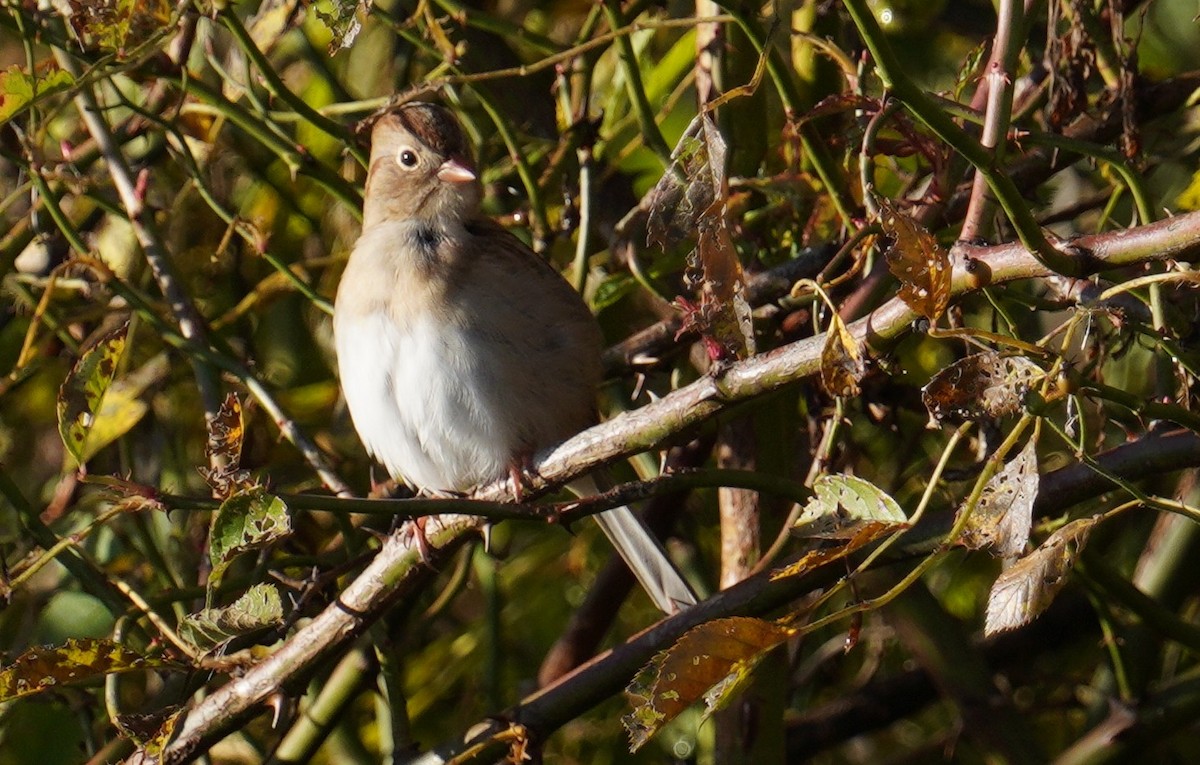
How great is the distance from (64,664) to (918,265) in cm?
133

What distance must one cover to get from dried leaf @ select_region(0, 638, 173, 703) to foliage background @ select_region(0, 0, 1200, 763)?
1.1 inches

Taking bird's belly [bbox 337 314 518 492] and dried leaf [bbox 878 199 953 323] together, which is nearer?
dried leaf [bbox 878 199 953 323]

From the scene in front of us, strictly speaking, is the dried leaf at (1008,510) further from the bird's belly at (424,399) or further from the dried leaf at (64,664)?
the bird's belly at (424,399)

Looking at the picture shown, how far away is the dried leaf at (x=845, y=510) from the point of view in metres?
1.75

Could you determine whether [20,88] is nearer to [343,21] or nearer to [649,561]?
[343,21]

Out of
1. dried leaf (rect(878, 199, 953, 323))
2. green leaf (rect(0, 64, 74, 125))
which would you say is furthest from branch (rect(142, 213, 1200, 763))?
green leaf (rect(0, 64, 74, 125))

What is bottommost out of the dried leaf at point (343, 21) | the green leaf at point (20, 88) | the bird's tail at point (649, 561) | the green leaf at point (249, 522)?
the bird's tail at point (649, 561)

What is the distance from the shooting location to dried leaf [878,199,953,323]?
1666mm

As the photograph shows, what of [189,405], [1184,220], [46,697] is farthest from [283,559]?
[1184,220]

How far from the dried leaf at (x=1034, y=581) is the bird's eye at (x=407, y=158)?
2.09 metres

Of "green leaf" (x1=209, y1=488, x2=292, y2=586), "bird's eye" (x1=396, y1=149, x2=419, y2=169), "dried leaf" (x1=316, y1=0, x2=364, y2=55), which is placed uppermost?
"dried leaf" (x1=316, y1=0, x2=364, y2=55)

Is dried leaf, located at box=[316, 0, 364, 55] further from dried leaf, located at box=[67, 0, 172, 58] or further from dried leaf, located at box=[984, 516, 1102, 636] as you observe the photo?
dried leaf, located at box=[984, 516, 1102, 636]

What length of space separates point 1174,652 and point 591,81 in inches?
84.9

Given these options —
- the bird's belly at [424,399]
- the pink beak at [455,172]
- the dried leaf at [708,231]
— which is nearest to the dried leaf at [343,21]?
the dried leaf at [708,231]
